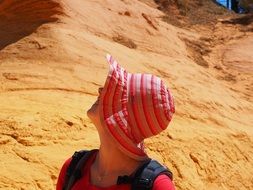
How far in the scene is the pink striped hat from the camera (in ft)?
7.05

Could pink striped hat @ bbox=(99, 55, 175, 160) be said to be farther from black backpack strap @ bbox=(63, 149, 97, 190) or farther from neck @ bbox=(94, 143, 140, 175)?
black backpack strap @ bbox=(63, 149, 97, 190)

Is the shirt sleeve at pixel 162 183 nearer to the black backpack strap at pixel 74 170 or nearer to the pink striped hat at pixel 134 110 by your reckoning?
the pink striped hat at pixel 134 110

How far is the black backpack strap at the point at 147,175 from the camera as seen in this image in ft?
6.56

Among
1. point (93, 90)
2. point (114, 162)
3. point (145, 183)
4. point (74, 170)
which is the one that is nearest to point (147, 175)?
point (145, 183)

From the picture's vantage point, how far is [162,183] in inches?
79.2

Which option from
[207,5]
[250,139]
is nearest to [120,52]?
[250,139]

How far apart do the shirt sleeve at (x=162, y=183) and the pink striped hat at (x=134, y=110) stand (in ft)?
0.52

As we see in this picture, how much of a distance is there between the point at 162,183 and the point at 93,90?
4.61 metres

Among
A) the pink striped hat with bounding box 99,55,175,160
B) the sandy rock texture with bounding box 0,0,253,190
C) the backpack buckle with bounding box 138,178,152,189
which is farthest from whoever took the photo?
the sandy rock texture with bounding box 0,0,253,190

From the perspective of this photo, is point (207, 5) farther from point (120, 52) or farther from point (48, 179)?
point (48, 179)

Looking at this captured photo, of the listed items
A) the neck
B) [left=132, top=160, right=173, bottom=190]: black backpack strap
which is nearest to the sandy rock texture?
the neck

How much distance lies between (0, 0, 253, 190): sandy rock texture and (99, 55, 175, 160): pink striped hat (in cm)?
197

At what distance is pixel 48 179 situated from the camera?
4215 millimetres

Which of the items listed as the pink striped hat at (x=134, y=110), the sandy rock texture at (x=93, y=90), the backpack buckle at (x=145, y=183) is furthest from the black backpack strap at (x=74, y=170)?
the sandy rock texture at (x=93, y=90)
